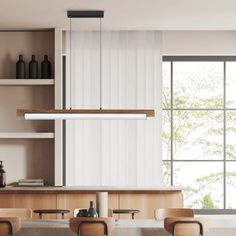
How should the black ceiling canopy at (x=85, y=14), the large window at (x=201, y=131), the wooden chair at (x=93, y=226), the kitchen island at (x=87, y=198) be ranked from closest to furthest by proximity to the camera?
the wooden chair at (x=93, y=226)
the black ceiling canopy at (x=85, y=14)
the kitchen island at (x=87, y=198)
the large window at (x=201, y=131)

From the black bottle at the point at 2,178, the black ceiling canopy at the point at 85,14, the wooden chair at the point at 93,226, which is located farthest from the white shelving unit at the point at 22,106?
the wooden chair at the point at 93,226

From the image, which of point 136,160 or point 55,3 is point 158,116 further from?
point 55,3

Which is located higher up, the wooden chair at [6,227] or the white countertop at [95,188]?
the white countertop at [95,188]

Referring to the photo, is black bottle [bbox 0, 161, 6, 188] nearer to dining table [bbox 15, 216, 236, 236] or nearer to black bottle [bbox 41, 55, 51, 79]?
black bottle [bbox 41, 55, 51, 79]

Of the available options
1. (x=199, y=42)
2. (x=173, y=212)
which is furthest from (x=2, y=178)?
(x=199, y=42)

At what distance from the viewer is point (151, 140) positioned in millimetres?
8508

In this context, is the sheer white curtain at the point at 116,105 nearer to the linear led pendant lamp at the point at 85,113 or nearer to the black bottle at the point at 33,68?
the black bottle at the point at 33,68

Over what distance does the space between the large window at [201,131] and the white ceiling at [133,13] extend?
61.0 inches

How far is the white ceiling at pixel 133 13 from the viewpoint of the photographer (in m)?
6.74

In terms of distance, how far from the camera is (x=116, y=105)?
27.9ft

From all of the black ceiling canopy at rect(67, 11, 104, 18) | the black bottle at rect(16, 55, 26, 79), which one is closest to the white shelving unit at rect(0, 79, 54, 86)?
the black bottle at rect(16, 55, 26, 79)

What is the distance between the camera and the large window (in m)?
9.51

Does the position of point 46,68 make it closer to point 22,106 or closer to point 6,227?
point 22,106

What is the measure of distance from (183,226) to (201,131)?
4277 mm
